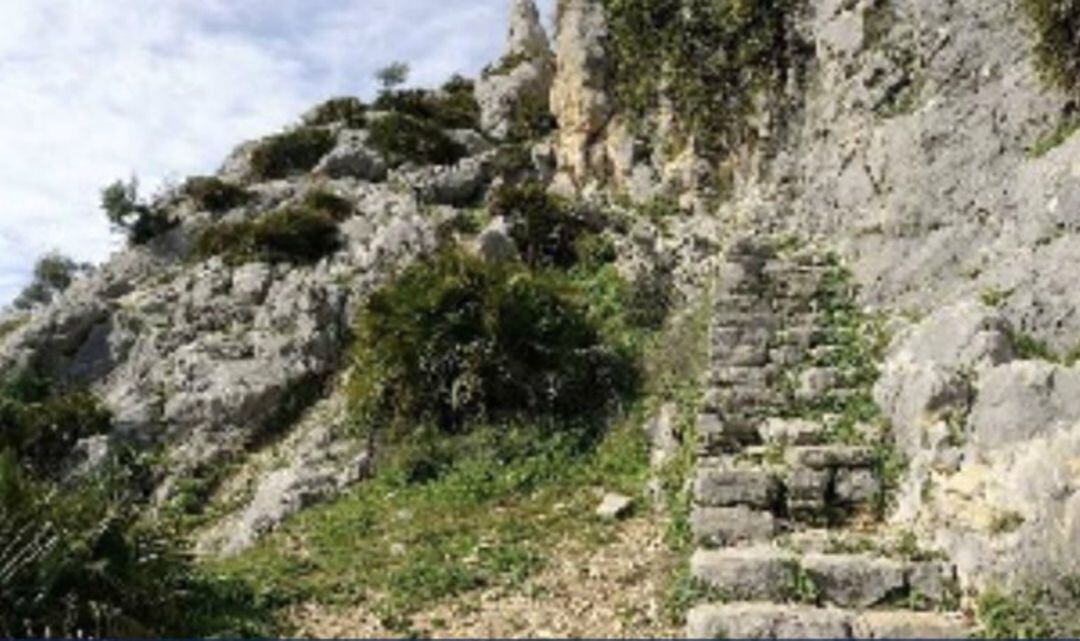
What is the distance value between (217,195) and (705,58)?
1351cm

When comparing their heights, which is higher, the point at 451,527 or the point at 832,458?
the point at 832,458

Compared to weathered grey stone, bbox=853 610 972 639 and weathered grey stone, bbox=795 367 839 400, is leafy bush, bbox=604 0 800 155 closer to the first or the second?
weathered grey stone, bbox=795 367 839 400

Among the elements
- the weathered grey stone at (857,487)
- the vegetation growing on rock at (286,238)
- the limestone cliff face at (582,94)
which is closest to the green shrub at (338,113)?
the limestone cliff face at (582,94)

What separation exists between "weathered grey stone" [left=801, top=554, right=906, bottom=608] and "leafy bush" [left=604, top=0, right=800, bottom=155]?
14423 mm

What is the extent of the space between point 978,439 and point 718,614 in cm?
292

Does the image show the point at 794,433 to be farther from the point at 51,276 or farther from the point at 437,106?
the point at 51,276

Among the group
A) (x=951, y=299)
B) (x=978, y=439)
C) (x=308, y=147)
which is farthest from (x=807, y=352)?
(x=308, y=147)

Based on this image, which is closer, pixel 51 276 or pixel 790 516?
pixel 790 516

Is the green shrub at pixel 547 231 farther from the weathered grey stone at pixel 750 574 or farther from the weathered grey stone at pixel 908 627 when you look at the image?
the weathered grey stone at pixel 908 627

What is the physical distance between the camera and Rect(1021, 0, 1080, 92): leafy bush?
14.3m

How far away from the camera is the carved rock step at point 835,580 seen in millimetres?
8570

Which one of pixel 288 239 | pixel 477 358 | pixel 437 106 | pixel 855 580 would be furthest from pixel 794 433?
pixel 437 106

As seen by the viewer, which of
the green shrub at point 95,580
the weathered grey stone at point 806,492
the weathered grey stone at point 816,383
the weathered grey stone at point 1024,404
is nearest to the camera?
the green shrub at point 95,580

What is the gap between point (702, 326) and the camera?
1633 cm
